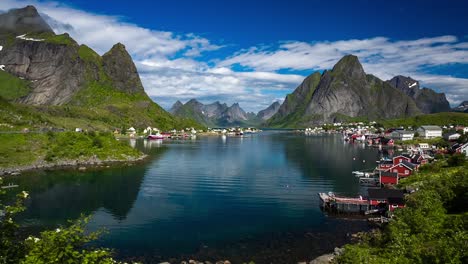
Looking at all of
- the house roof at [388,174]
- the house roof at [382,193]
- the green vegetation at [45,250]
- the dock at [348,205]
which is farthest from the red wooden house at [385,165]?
the green vegetation at [45,250]

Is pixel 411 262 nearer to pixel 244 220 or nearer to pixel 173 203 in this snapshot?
pixel 244 220

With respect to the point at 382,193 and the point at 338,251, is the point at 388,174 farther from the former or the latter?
the point at 338,251

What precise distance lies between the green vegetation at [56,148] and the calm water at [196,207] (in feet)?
43.7

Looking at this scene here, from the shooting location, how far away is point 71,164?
94000 mm

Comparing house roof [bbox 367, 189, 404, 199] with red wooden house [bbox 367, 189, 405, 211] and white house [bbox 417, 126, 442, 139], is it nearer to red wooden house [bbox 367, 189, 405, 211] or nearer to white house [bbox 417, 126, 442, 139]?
red wooden house [bbox 367, 189, 405, 211]

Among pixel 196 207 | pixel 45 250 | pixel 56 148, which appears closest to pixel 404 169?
pixel 196 207

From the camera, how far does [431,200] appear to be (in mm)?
38406

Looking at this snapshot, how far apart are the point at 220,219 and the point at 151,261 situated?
51.3 feet

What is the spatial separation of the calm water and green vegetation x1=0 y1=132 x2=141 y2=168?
13.3 m

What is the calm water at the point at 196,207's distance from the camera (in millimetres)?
40656

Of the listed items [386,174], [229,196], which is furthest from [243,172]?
[386,174]

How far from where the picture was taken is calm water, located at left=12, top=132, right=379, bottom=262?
40.7m

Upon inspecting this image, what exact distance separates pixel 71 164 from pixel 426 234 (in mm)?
86921

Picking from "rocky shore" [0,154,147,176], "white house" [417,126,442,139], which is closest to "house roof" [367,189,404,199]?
"rocky shore" [0,154,147,176]
